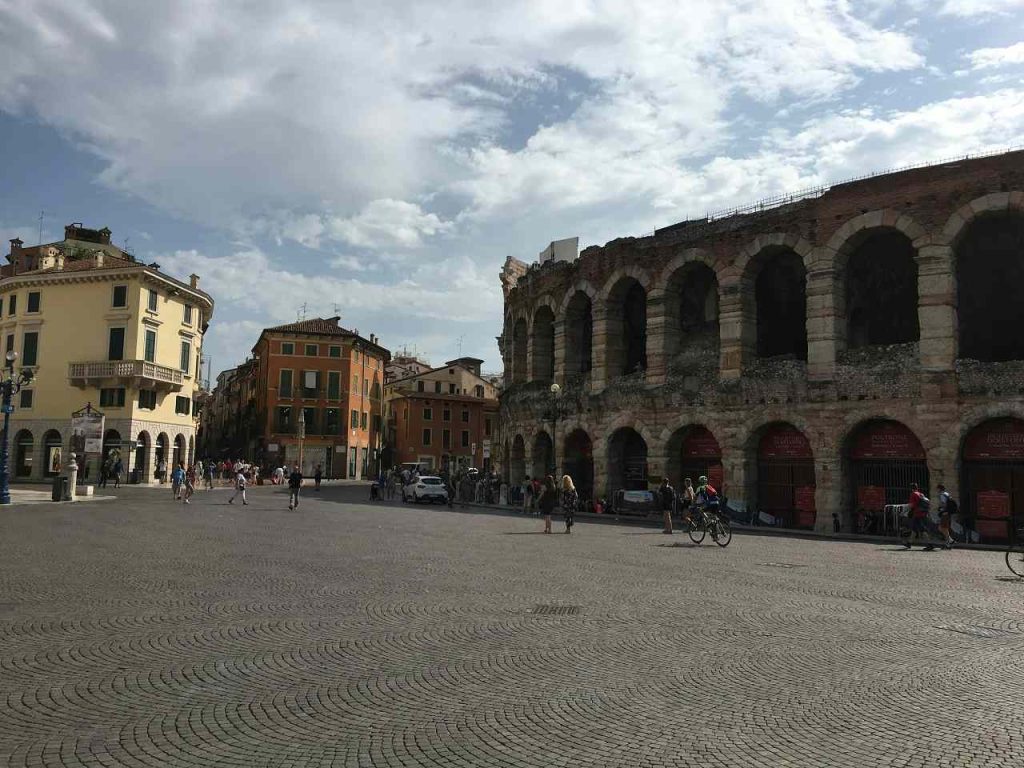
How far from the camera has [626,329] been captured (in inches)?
1407

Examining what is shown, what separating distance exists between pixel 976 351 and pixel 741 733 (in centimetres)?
2600

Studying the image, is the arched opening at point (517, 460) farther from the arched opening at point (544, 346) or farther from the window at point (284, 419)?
the window at point (284, 419)

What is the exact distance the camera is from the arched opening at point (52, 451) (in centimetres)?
4691

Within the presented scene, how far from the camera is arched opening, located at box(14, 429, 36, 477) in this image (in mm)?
47219

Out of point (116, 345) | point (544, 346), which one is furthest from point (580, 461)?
point (116, 345)

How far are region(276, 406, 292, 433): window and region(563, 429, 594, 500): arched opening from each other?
37029 mm

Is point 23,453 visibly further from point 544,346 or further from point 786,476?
point 786,476

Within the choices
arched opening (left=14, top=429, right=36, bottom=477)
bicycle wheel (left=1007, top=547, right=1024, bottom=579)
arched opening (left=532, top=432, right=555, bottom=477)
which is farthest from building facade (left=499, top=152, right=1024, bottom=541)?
arched opening (left=14, top=429, right=36, bottom=477)

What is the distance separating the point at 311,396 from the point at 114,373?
22728mm

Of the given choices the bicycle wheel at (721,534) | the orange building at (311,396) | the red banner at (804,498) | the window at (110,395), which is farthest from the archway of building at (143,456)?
the bicycle wheel at (721,534)

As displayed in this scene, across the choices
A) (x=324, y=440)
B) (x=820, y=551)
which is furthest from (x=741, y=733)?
(x=324, y=440)

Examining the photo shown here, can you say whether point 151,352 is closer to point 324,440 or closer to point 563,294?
point 324,440

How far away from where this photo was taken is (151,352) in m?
47.3

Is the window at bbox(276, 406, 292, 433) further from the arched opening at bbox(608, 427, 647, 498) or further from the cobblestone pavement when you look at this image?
the cobblestone pavement
